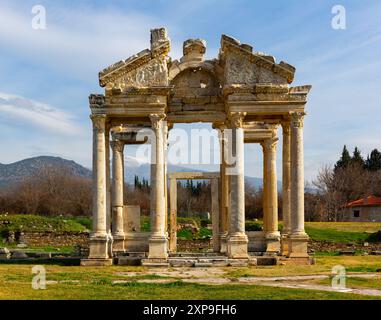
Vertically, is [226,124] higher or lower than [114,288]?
higher

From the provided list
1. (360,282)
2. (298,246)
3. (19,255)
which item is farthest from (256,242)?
(19,255)

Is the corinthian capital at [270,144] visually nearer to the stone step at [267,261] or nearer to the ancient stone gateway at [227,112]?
the ancient stone gateway at [227,112]

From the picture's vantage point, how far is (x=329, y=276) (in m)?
20.7

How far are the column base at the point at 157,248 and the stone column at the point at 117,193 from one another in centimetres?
520

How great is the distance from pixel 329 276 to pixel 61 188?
306 feet

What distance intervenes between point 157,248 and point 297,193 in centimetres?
656

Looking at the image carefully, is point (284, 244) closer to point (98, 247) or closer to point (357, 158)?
point (98, 247)

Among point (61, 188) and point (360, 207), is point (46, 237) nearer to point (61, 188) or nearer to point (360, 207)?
point (360, 207)

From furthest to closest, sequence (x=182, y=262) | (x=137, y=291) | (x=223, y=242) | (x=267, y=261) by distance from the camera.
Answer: (x=223, y=242), (x=267, y=261), (x=182, y=262), (x=137, y=291)

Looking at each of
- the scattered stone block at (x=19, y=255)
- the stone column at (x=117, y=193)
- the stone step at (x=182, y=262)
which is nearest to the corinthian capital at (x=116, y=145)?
the stone column at (x=117, y=193)

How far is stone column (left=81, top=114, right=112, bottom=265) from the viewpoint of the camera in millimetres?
26281

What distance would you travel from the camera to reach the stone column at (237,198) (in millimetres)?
25859

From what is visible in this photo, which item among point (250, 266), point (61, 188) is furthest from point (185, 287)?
point (61, 188)

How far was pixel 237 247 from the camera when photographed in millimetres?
25859
